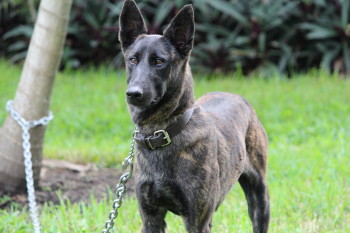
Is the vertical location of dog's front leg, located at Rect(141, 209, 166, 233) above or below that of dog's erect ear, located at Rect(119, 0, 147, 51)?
below

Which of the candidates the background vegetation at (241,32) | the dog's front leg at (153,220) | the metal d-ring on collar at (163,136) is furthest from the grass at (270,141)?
the metal d-ring on collar at (163,136)

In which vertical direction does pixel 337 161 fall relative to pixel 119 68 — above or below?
below

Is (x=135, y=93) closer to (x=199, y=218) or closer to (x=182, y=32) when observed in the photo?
(x=182, y=32)

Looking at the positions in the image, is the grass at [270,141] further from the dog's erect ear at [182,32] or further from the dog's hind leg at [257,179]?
the dog's erect ear at [182,32]

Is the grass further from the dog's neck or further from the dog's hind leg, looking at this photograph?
the dog's neck

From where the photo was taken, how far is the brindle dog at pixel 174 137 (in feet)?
11.9

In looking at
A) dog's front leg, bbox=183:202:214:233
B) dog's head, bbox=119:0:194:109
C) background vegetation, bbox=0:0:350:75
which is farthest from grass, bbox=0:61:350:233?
dog's head, bbox=119:0:194:109

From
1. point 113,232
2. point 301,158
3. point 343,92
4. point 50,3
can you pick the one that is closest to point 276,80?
point 343,92

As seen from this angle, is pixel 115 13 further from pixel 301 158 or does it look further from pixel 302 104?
pixel 301 158

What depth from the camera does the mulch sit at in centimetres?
583

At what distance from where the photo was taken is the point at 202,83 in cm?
1016

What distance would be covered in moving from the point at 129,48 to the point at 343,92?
637 centimetres

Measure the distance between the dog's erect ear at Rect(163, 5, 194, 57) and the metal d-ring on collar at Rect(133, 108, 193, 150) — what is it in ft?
1.41

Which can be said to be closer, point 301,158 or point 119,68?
point 301,158
